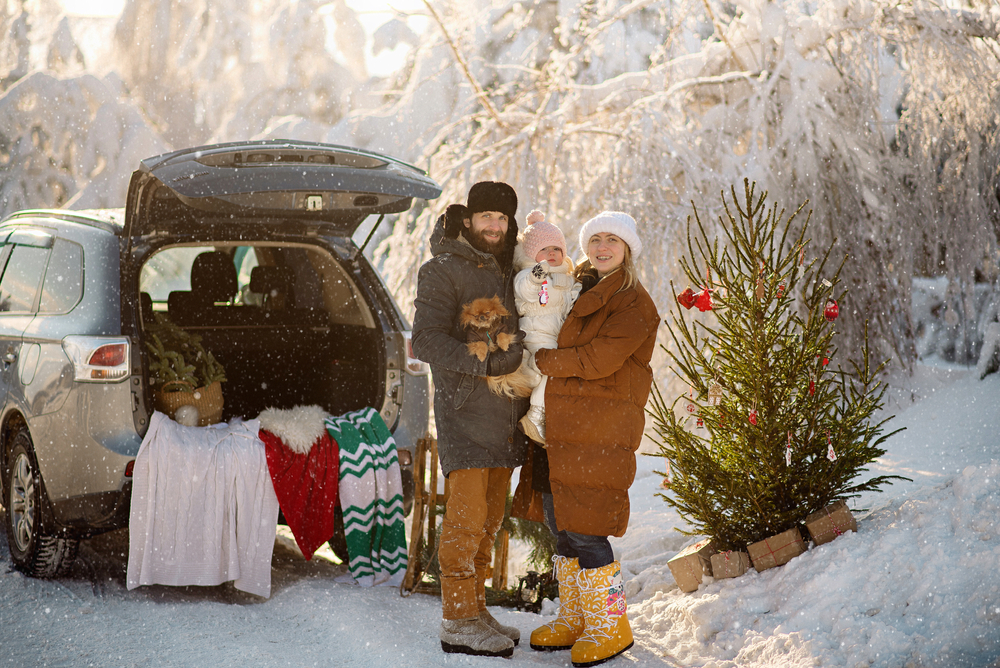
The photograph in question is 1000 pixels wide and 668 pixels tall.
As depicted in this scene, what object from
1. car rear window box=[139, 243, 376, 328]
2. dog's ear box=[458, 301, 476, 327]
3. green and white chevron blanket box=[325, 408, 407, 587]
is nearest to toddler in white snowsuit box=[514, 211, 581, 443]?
dog's ear box=[458, 301, 476, 327]

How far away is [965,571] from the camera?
126 inches

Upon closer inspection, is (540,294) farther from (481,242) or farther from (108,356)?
(108,356)

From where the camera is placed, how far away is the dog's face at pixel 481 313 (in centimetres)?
328

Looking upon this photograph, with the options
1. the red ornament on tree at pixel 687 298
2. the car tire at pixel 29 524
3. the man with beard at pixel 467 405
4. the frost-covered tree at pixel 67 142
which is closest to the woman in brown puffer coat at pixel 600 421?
the man with beard at pixel 467 405

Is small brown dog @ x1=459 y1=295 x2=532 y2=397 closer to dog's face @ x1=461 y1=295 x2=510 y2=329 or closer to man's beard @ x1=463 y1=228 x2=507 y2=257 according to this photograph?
dog's face @ x1=461 y1=295 x2=510 y2=329

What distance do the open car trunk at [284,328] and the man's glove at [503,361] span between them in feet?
5.63

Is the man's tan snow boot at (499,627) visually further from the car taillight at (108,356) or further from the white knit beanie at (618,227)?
the car taillight at (108,356)

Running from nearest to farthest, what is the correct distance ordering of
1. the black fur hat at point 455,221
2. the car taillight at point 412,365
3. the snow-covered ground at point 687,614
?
the snow-covered ground at point 687,614
the black fur hat at point 455,221
the car taillight at point 412,365

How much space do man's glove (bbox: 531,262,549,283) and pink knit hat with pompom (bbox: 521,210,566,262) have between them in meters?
0.07

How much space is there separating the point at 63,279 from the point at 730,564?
3541 millimetres

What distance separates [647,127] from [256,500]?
448cm

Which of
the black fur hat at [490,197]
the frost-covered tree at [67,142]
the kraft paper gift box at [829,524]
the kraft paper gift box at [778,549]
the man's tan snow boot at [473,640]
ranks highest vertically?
the frost-covered tree at [67,142]

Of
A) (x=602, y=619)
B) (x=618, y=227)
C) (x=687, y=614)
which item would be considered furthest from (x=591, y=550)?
(x=618, y=227)

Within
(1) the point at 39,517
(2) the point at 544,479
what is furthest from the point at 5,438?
(2) the point at 544,479
